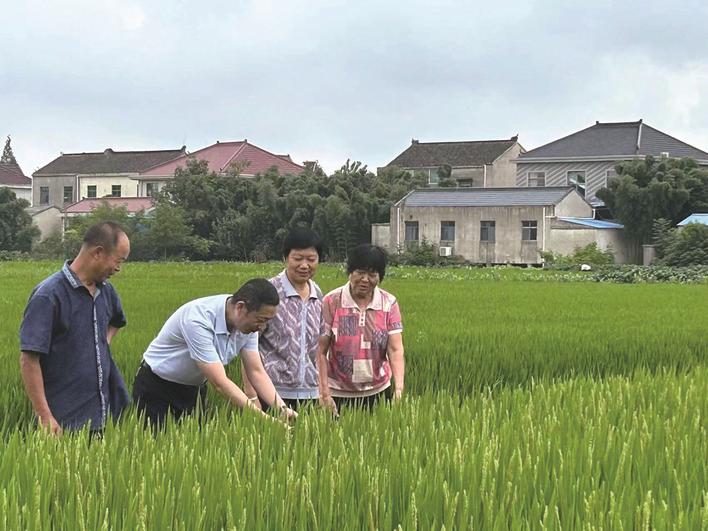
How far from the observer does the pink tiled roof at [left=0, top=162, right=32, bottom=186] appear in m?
56.6

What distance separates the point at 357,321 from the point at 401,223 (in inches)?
1198

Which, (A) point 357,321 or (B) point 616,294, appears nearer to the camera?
(A) point 357,321

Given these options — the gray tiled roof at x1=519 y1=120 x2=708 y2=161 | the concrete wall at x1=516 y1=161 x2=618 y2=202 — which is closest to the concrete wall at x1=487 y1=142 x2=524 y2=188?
the gray tiled roof at x1=519 y1=120 x2=708 y2=161

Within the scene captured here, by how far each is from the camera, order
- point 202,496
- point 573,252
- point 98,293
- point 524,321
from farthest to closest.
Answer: point 573,252 < point 524,321 < point 98,293 < point 202,496

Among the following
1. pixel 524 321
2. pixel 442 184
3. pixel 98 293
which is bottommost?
pixel 524 321

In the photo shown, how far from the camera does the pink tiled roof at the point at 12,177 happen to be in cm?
5656

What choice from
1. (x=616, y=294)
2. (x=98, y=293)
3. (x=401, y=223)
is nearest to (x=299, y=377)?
(x=98, y=293)

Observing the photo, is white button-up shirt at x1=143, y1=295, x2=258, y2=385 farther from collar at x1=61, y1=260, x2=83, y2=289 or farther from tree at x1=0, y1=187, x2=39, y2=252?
tree at x1=0, y1=187, x2=39, y2=252

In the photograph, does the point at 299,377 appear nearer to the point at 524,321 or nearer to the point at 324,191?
the point at 524,321

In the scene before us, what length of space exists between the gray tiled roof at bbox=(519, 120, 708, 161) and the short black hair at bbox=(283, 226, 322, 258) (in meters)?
38.9

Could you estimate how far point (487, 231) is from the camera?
34.0 meters

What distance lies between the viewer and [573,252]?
31750 mm

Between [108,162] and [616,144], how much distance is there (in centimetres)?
2778

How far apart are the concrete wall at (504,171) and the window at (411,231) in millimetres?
12279
